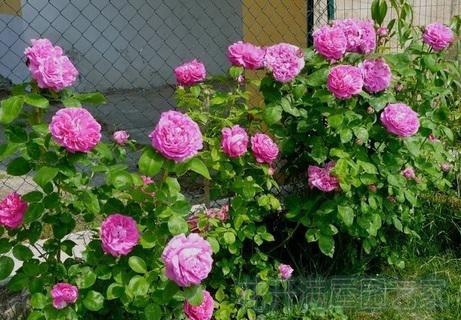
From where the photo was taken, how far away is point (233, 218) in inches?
106

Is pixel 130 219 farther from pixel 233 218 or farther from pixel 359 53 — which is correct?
pixel 359 53

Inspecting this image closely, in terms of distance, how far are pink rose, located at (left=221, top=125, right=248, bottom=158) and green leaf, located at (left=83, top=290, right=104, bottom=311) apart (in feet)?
2.42

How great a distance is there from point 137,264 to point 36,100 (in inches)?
23.7

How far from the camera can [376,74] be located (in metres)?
2.63

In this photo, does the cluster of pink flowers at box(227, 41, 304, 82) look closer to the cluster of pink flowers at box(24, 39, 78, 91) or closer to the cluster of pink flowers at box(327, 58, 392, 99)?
the cluster of pink flowers at box(327, 58, 392, 99)

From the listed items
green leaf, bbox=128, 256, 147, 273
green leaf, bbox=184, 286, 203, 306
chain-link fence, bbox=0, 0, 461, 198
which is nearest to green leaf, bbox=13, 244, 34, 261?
green leaf, bbox=128, 256, 147, 273

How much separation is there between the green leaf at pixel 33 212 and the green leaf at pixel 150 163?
1.31ft

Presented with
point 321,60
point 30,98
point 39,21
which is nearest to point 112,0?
point 39,21

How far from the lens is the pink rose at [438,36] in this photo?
2.83 meters

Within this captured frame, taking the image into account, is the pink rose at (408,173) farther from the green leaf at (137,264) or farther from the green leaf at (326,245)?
the green leaf at (137,264)

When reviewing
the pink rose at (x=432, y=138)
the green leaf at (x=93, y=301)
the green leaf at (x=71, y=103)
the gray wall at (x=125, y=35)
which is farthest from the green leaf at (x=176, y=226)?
the gray wall at (x=125, y=35)

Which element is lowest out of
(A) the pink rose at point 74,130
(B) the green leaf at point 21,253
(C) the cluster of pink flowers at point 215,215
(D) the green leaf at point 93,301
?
(C) the cluster of pink flowers at point 215,215

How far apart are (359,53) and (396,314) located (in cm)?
117

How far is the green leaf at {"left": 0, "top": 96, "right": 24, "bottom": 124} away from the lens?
1.96 meters
